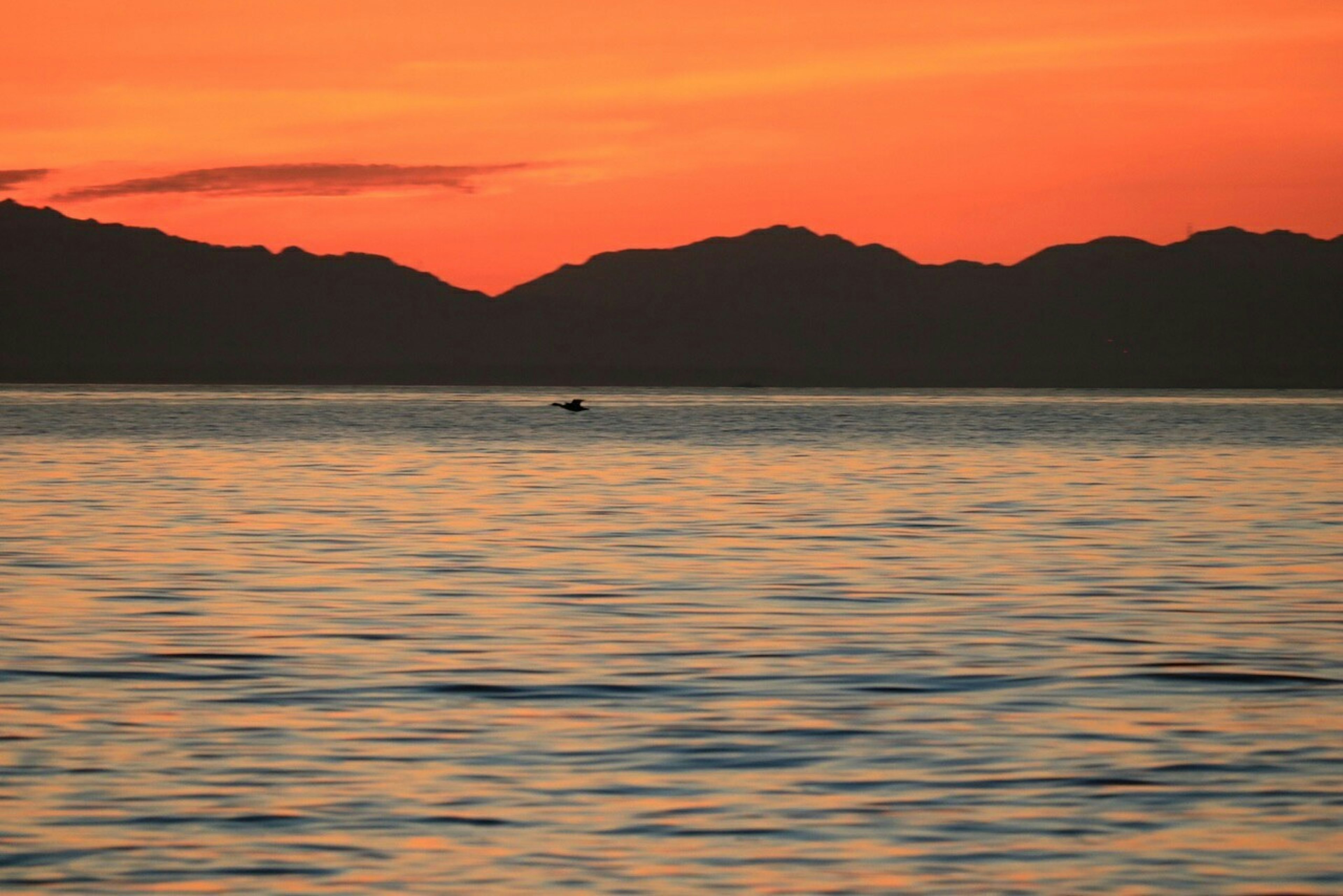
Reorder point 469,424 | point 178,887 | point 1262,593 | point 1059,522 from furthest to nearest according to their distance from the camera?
point 469,424 → point 1059,522 → point 1262,593 → point 178,887

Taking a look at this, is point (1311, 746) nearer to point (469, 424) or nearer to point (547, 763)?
point (547, 763)

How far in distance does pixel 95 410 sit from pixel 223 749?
16062 cm

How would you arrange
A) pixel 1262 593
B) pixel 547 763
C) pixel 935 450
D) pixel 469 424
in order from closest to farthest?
1. pixel 547 763
2. pixel 1262 593
3. pixel 935 450
4. pixel 469 424

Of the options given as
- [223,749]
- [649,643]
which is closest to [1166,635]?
[649,643]

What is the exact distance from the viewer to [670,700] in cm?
1941

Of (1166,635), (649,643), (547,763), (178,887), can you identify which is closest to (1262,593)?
(1166,635)

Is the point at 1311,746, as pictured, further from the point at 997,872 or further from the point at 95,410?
the point at 95,410

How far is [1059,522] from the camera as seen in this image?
143 ft

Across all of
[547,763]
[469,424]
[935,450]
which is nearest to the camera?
[547,763]

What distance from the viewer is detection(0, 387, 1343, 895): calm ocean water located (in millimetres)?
13453

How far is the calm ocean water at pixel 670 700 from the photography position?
44.1 ft

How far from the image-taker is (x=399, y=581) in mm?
30500

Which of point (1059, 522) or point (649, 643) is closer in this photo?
point (649, 643)

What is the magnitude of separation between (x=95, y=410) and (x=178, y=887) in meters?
165
